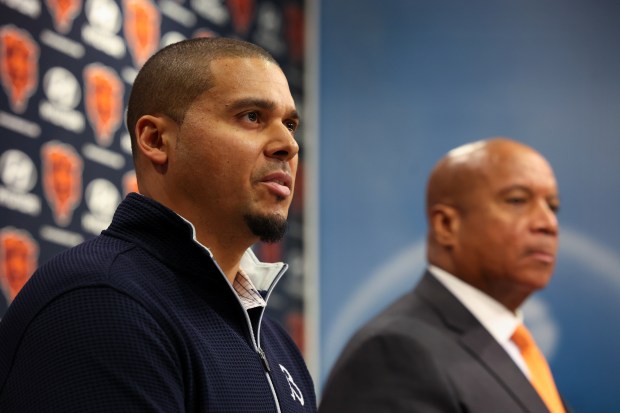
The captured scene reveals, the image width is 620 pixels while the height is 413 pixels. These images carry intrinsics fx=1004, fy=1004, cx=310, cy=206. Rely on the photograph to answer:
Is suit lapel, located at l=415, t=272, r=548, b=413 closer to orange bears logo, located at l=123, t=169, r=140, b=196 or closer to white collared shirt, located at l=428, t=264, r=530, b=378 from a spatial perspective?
white collared shirt, located at l=428, t=264, r=530, b=378

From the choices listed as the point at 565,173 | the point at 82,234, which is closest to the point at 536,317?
the point at 565,173

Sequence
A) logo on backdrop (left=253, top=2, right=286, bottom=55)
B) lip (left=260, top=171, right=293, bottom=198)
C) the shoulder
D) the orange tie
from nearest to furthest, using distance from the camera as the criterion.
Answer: the shoulder
lip (left=260, top=171, right=293, bottom=198)
the orange tie
logo on backdrop (left=253, top=2, right=286, bottom=55)

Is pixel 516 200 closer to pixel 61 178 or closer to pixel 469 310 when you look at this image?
Answer: pixel 469 310

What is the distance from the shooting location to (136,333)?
Result: 158 cm

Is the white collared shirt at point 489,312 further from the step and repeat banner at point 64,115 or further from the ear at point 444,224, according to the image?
the step and repeat banner at point 64,115

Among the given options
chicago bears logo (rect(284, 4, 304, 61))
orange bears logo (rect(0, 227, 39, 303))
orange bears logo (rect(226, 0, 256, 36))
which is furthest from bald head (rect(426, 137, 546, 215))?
chicago bears logo (rect(284, 4, 304, 61))

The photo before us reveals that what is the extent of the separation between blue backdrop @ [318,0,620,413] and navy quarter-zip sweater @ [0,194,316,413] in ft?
10.7

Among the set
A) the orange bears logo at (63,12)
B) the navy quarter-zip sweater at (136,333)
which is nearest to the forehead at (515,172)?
the navy quarter-zip sweater at (136,333)

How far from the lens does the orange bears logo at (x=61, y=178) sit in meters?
3.88

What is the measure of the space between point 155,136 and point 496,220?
1.33 metres

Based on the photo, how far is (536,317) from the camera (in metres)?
4.96

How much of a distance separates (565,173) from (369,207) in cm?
106

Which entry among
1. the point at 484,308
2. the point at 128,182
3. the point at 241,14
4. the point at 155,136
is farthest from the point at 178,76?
the point at 241,14

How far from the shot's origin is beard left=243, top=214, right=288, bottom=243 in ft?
6.36
